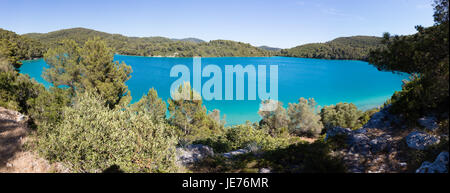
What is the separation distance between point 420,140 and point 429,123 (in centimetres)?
177

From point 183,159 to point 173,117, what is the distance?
12918 mm

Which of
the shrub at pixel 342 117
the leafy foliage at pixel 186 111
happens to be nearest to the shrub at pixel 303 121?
the shrub at pixel 342 117

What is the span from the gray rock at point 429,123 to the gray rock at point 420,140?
0.83 m

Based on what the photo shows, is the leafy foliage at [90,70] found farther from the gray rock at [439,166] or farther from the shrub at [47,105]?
the gray rock at [439,166]

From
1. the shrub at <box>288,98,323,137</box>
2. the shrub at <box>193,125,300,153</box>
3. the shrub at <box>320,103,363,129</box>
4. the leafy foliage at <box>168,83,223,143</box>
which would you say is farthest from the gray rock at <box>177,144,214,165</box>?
the shrub at <box>320,103,363,129</box>

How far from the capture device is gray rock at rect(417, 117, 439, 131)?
887 centimetres

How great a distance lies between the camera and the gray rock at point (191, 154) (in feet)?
41.6

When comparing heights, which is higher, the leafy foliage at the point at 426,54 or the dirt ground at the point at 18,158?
the leafy foliage at the point at 426,54

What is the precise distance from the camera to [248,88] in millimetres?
74250

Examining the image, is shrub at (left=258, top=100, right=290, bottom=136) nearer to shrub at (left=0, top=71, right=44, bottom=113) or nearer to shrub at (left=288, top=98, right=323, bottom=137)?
shrub at (left=288, top=98, right=323, bottom=137)

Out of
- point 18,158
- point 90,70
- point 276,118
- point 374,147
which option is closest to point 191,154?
point 18,158

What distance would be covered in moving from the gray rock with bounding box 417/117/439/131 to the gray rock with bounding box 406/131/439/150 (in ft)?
2.72

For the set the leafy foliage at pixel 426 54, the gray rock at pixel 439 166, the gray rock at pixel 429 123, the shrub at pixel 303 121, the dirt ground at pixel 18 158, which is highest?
the leafy foliage at pixel 426 54
